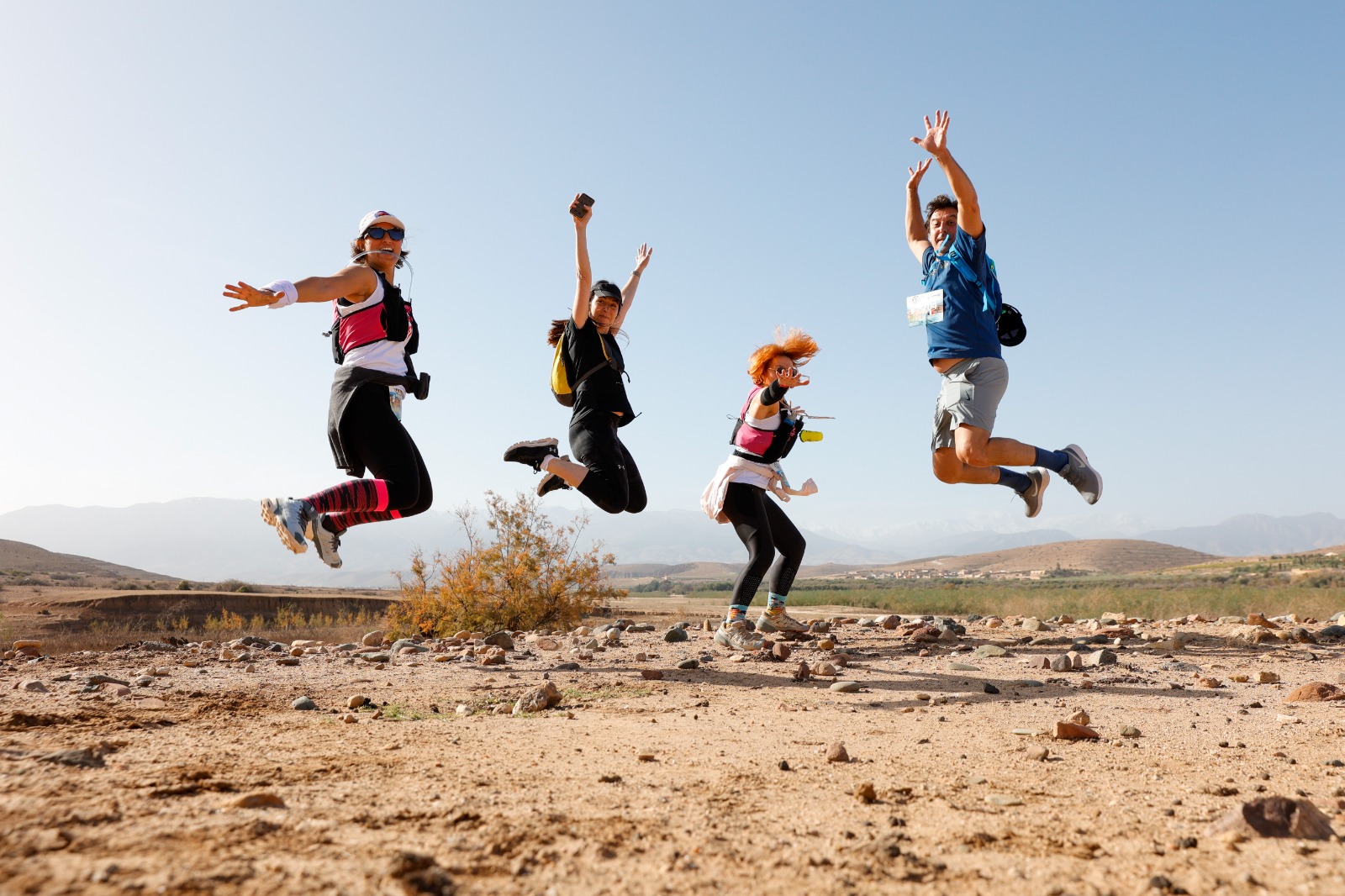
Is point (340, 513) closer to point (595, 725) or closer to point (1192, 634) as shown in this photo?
point (595, 725)

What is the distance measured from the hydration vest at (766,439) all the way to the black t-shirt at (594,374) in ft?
4.24

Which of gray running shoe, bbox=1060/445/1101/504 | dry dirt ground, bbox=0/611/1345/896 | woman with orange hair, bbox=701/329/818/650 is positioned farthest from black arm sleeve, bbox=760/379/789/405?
dry dirt ground, bbox=0/611/1345/896

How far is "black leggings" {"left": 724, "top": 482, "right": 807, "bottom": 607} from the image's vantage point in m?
7.36

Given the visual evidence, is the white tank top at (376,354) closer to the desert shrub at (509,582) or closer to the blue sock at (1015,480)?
the blue sock at (1015,480)

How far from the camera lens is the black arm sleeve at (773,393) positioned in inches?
292

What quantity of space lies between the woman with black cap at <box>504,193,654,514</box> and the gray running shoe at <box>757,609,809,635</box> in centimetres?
215

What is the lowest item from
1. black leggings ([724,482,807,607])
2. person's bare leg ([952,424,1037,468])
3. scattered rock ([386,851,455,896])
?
scattered rock ([386,851,455,896])

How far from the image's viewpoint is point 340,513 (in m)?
5.20

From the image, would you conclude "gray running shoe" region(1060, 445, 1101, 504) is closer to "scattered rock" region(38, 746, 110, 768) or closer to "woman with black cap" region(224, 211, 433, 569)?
Answer: "woman with black cap" region(224, 211, 433, 569)

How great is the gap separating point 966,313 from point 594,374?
9.98 feet

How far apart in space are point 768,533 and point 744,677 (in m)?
1.87

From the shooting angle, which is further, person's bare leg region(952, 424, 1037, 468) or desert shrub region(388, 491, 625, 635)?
desert shrub region(388, 491, 625, 635)

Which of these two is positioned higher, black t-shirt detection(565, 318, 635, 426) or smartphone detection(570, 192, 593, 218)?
smartphone detection(570, 192, 593, 218)

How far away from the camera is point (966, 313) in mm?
6141
